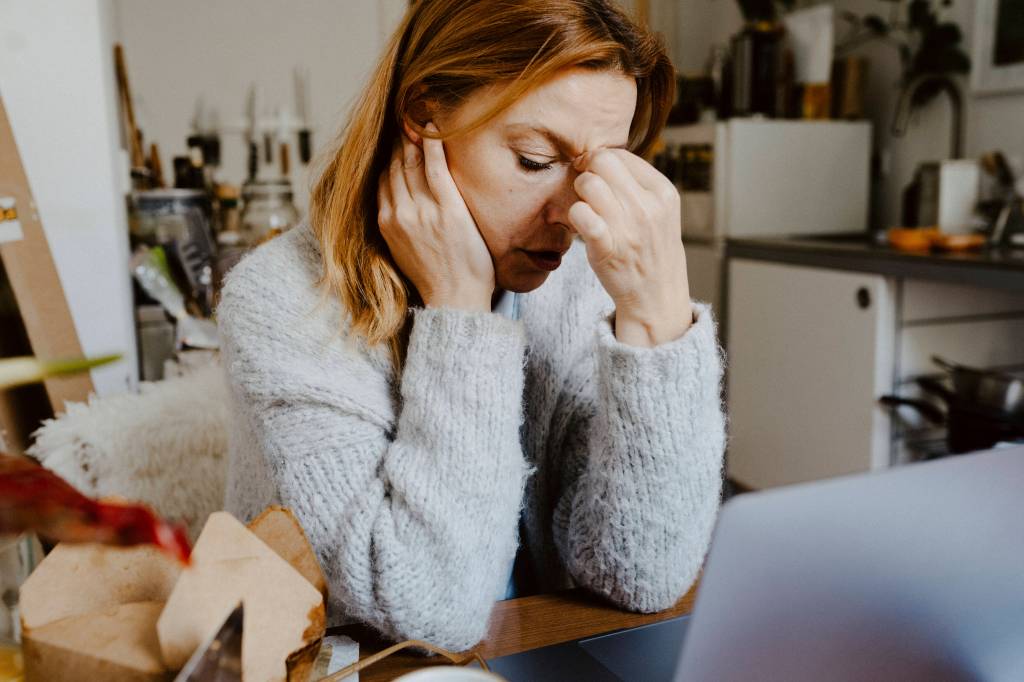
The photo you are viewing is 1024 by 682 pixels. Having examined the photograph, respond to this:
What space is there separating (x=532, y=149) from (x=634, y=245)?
0.14m

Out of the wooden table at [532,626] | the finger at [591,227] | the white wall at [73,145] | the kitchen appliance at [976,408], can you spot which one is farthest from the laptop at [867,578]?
Answer: the kitchen appliance at [976,408]

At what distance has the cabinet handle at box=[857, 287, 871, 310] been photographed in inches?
82.1

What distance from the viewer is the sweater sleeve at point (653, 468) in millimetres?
777

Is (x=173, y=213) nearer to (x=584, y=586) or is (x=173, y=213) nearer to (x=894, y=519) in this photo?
(x=584, y=586)

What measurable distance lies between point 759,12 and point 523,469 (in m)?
2.63

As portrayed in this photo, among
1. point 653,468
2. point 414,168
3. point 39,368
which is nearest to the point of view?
point 39,368

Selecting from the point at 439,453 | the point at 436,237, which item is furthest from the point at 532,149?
the point at 439,453

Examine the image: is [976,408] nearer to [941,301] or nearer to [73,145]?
[941,301]

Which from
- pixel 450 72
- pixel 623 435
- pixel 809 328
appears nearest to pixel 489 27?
pixel 450 72

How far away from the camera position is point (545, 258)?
95 cm

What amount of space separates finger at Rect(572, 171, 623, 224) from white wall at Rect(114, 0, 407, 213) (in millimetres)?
2338

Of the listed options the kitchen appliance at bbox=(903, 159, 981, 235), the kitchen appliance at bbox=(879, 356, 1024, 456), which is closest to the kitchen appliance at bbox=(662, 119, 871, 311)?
the kitchen appliance at bbox=(903, 159, 981, 235)

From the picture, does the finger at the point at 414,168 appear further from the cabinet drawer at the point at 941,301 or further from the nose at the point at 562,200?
the cabinet drawer at the point at 941,301

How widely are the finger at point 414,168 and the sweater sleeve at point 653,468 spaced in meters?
0.24
